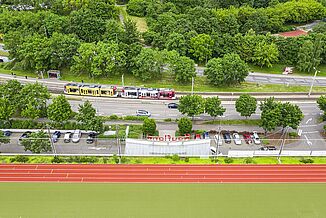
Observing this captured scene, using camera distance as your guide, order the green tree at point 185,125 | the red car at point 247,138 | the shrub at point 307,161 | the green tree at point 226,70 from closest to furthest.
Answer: the shrub at point 307,161 → the green tree at point 185,125 → the red car at point 247,138 → the green tree at point 226,70

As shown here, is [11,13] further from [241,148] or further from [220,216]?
[220,216]

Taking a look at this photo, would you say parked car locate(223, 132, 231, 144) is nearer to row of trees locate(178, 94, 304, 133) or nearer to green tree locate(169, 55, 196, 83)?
row of trees locate(178, 94, 304, 133)

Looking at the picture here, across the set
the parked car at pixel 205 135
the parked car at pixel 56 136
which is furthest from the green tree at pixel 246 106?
the parked car at pixel 56 136

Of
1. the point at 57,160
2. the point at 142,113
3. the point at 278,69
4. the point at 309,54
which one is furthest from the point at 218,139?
the point at 309,54

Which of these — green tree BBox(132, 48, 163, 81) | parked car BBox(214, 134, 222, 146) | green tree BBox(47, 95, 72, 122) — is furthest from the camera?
green tree BBox(132, 48, 163, 81)

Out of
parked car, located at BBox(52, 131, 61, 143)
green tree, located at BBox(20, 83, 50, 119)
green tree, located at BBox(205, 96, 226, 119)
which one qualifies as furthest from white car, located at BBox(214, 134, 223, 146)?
green tree, located at BBox(20, 83, 50, 119)

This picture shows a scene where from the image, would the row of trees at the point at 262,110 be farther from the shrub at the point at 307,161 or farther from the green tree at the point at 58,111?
the green tree at the point at 58,111

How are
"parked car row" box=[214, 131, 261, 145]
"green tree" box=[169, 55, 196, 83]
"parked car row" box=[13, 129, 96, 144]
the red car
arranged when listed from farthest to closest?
"green tree" box=[169, 55, 196, 83]
the red car
"parked car row" box=[214, 131, 261, 145]
"parked car row" box=[13, 129, 96, 144]

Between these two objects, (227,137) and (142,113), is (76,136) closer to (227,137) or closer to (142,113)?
(142,113)
